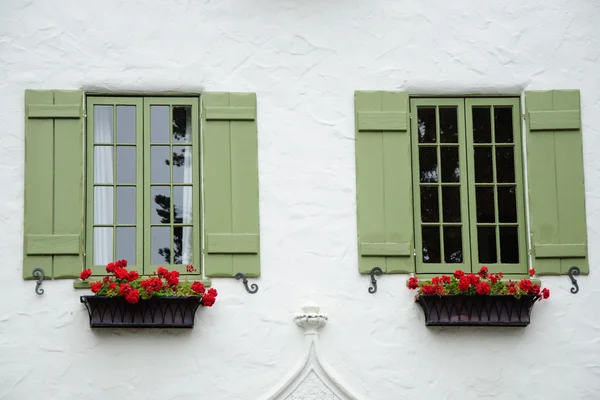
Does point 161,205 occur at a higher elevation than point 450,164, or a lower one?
lower

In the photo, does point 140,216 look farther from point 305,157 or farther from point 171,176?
point 305,157

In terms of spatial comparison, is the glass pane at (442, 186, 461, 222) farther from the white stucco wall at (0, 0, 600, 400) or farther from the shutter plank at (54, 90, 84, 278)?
the shutter plank at (54, 90, 84, 278)

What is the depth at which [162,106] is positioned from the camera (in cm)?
1154

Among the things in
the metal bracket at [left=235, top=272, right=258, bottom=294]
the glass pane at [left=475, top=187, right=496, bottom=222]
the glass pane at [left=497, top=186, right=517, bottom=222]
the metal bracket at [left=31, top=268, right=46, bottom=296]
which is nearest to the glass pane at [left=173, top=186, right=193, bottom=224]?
the metal bracket at [left=235, top=272, right=258, bottom=294]

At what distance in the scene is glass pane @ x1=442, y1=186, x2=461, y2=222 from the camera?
11539mm

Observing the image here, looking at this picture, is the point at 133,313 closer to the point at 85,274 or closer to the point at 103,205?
the point at 85,274

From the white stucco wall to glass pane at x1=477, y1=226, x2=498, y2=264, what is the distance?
54 centimetres

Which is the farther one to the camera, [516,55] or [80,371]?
[516,55]

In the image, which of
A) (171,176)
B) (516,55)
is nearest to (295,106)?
(171,176)

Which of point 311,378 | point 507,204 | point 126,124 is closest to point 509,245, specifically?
point 507,204

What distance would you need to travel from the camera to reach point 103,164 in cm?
1145

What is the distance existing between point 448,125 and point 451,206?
69 cm

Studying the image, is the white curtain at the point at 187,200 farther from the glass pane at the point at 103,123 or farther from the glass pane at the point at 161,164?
the glass pane at the point at 103,123

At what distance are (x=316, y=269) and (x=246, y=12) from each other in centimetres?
224
